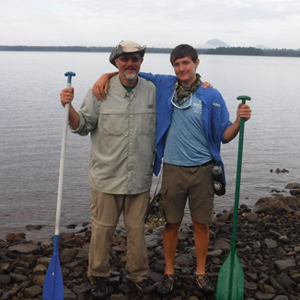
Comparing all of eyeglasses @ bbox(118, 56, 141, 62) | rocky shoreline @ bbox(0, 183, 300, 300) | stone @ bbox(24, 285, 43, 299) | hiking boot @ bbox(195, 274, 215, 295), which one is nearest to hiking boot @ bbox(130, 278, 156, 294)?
rocky shoreline @ bbox(0, 183, 300, 300)

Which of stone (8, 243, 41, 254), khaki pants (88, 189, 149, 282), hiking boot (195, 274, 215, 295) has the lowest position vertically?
stone (8, 243, 41, 254)

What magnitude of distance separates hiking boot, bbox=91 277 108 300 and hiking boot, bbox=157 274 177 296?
0.61m

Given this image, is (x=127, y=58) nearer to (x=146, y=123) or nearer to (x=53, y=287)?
(x=146, y=123)

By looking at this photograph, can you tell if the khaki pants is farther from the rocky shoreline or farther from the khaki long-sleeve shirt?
the rocky shoreline

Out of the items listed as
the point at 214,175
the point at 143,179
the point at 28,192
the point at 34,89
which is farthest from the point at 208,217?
the point at 34,89

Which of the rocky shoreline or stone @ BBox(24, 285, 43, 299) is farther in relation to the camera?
the rocky shoreline

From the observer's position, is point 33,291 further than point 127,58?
Yes

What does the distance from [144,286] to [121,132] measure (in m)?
1.81

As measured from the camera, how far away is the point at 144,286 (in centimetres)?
514

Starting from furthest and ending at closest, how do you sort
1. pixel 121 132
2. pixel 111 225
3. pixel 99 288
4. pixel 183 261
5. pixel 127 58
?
pixel 183 261, pixel 99 288, pixel 111 225, pixel 121 132, pixel 127 58

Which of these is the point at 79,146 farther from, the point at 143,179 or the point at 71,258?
the point at 143,179

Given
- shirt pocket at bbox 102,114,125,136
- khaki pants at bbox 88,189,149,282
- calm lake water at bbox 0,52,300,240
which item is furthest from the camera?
calm lake water at bbox 0,52,300,240

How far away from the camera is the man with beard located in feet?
15.6

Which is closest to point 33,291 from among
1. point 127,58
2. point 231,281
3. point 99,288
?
point 99,288
